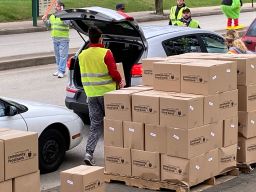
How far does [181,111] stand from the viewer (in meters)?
7.00

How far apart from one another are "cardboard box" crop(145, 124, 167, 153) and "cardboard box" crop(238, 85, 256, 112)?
1.34m

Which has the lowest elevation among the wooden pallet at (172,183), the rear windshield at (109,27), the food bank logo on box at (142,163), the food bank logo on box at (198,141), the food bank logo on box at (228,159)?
the wooden pallet at (172,183)

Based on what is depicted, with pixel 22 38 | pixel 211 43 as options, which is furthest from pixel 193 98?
pixel 22 38

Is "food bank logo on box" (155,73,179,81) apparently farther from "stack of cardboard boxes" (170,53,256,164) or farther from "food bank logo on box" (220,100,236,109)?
"stack of cardboard boxes" (170,53,256,164)

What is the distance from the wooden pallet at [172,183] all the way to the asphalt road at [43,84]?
3.4 inches

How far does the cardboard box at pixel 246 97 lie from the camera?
26.2ft

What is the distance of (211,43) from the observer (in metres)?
11.1

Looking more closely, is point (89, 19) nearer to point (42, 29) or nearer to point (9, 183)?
point (9, 183)

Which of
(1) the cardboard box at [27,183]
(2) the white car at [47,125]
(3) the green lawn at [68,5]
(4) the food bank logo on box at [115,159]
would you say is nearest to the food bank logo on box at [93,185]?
(1) the cardboard box at [27,183]

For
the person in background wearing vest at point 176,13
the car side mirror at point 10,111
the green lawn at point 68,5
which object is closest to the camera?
the car side mirror at point 10,111

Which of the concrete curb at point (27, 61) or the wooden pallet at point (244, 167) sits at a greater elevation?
the concrete curb at point (27, 61)

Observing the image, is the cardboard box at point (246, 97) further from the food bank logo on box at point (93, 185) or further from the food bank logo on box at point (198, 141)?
the food bank logo on box at point (93, 185)

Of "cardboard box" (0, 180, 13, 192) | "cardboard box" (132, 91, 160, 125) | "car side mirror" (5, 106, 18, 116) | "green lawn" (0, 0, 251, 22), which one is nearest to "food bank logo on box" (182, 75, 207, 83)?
"cardboard box" (132, 91, 160, 125)

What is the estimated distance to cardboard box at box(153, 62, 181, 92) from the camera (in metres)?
7.48
